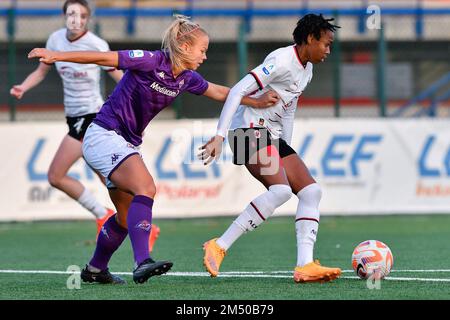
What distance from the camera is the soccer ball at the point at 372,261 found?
6797 millimetres

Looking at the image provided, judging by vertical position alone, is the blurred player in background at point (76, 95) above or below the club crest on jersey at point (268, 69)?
below

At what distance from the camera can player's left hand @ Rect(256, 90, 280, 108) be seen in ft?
23.2

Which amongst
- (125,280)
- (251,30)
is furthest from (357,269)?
(251,30)

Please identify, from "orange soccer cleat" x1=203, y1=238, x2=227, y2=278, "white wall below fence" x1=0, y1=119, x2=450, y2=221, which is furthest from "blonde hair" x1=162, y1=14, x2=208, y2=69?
"white wall below fence" x1=0, y1=119, x2=450, y2=221

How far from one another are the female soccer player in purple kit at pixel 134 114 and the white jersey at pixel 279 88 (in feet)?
1.69

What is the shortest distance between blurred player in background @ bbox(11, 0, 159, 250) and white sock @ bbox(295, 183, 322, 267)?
10.3ft

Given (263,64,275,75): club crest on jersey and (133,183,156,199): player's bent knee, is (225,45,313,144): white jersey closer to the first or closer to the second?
(263,64,275,75): club crest on jersey

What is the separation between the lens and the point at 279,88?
23.6 ft

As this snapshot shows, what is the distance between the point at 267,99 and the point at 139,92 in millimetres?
1004

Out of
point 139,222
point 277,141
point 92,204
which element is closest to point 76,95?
point 92,204

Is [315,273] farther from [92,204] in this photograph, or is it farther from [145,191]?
[92,204]

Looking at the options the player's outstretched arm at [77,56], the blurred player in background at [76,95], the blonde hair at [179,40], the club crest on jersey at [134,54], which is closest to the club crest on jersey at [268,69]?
the blonde hair at [179,40]

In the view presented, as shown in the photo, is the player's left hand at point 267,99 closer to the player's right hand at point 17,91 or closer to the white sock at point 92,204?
the player's right hand at point 17,91
